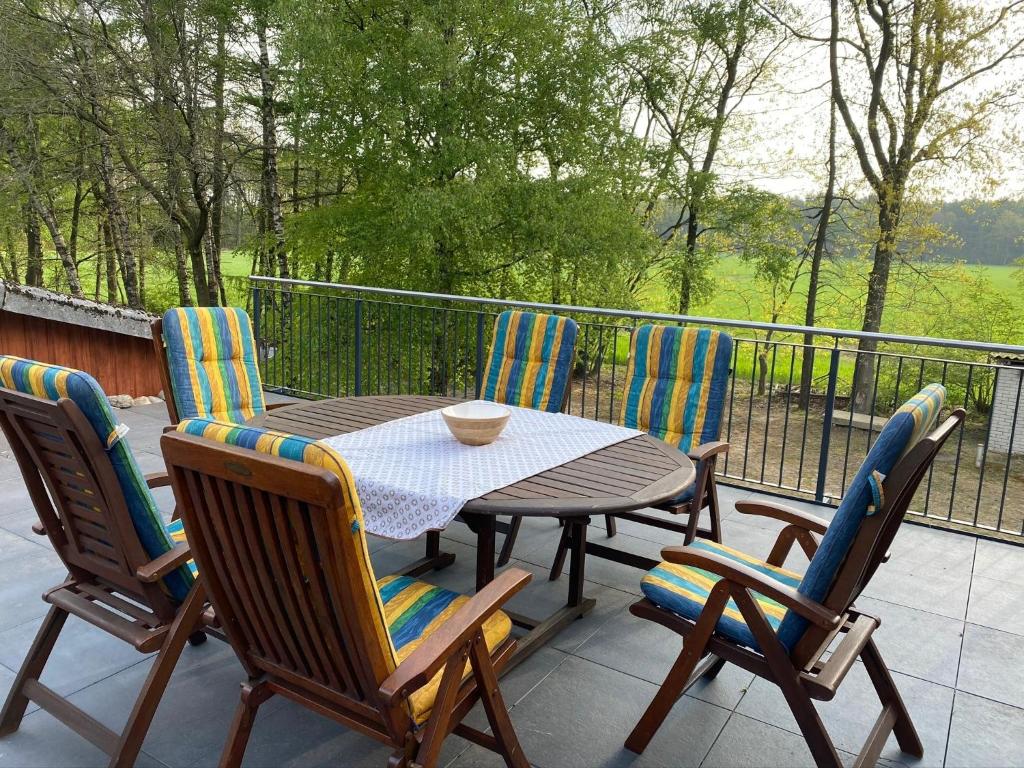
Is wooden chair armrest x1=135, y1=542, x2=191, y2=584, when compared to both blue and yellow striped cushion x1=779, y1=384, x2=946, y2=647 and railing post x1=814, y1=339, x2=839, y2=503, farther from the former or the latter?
railing post x1=814, y1=339, x2=839, y2=503

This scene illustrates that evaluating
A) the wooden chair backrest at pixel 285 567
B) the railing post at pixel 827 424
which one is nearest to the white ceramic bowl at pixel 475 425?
the wooden chair backrest at pixel 285 567

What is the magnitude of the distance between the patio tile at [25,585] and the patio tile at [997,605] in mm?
3641

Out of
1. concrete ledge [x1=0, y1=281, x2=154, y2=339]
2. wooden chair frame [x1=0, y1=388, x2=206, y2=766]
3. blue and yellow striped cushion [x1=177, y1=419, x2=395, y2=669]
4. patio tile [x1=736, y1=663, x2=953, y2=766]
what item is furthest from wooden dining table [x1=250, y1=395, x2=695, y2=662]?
concrete ledge [x1=0, y1=281, x2=154, y2=339]

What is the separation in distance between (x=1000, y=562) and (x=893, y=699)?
1922 millimetres

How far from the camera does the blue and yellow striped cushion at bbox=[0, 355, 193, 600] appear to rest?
68.8 inches

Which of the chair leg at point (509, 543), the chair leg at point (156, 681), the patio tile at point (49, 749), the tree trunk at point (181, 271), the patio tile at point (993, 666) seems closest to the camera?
the chair leg at point (156, 681)

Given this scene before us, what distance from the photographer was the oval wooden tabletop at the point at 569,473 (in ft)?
6.96

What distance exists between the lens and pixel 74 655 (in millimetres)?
2500

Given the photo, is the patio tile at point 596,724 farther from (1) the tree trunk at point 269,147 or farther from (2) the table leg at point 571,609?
(1) the tree trunk at point 269,147

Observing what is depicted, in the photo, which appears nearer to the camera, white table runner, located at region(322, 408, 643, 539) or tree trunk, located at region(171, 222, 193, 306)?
white table runner, located at region(322, 408, 643, 539)

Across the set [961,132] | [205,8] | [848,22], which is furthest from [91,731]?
[848,22]

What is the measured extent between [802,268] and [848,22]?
16.2 ft

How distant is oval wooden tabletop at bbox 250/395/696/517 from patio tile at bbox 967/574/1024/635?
4.78ft

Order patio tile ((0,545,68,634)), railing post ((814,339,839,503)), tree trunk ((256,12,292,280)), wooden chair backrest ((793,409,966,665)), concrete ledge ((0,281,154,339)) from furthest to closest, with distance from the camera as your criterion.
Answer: tree trunk ((256,12,292,280))
concrete ledge ((0,281,154,339))
railing post ((814,339,839,503))
patio tile ((0,545,68,634))
wooden chair backrest ((793,409,966,665))
